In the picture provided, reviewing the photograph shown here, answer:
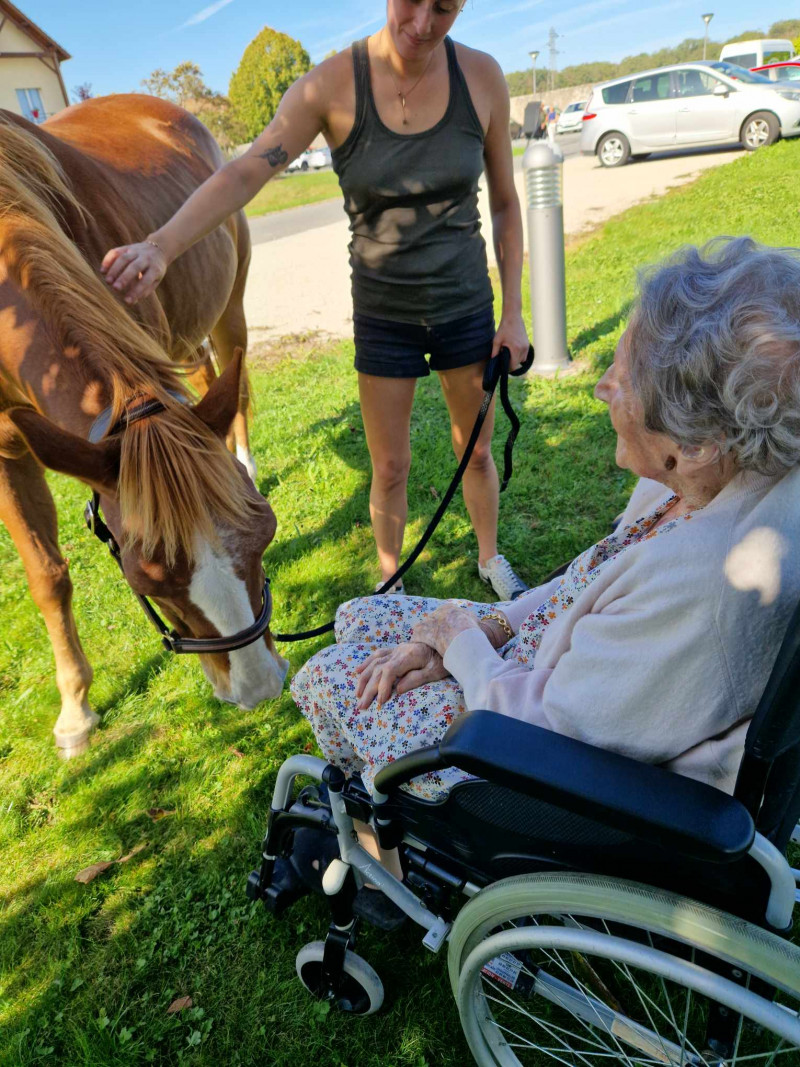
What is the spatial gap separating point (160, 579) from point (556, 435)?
137 inches

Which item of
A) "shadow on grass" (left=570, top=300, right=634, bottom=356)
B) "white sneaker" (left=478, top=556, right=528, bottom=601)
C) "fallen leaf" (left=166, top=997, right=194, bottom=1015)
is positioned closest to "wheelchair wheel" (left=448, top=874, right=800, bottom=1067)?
"fallen leaf" (left=166, top=997, right=194, bottom=1015)

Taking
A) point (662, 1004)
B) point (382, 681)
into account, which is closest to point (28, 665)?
point (382, 681)

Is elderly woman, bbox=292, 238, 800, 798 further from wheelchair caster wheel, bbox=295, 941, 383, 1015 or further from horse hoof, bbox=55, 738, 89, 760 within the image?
horse hoof, bbox=55, 738, 89, 760

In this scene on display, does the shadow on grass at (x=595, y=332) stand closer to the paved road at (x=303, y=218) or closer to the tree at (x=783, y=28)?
the paved road at (x=303, y=218)

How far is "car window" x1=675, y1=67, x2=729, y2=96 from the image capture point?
44.3 ft

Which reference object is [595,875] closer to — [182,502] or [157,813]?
[182,502]

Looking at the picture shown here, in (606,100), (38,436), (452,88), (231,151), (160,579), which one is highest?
(231,151)

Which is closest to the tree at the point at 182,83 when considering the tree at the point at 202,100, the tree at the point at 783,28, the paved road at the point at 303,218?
the tree at the point at 202,100

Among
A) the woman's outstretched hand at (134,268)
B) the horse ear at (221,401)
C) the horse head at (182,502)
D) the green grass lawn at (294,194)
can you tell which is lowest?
the horse head at (182,502)

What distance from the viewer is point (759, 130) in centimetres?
1361

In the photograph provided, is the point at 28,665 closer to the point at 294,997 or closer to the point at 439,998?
the point at 294,997

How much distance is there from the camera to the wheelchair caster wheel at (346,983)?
1810 mm

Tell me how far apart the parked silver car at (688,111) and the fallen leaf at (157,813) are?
1568 cm

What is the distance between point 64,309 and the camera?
2.02 metres
